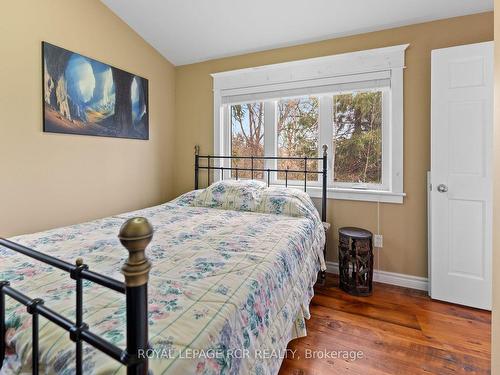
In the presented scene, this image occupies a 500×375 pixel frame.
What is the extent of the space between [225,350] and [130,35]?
3.15 m

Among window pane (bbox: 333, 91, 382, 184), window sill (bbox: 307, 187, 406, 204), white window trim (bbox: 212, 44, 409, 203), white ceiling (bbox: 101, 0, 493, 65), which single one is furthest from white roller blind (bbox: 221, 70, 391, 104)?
window sill (bbox: 307, 187, 406, 204)

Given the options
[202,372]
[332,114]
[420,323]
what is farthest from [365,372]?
[332,114]

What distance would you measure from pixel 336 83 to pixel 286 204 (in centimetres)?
127

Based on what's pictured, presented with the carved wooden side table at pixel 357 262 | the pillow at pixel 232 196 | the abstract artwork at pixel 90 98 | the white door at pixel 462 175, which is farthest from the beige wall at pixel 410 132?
the abstract artwork at pixel 90 98

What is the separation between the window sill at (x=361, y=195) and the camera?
257cm

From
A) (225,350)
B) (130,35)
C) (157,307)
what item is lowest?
(225,350)

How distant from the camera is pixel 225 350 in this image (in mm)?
→ 861

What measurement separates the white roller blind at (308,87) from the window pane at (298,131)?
0.13 m

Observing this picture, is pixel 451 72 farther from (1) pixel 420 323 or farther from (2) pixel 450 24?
(1) pixel 420 323

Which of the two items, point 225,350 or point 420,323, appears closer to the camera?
point 225,350

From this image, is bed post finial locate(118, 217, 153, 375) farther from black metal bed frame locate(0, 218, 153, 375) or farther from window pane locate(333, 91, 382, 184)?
window pane locate(333, 91, 382, 184)

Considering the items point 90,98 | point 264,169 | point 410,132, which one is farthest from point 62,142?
point 410,132

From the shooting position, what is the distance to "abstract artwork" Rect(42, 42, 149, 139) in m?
2.28

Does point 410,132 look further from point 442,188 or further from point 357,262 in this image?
point 357,262
